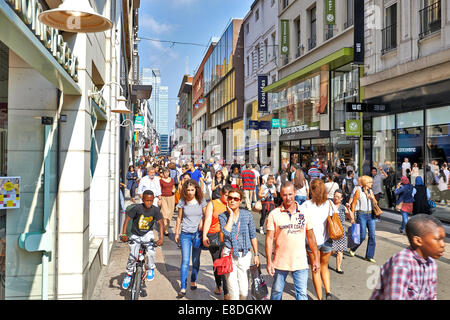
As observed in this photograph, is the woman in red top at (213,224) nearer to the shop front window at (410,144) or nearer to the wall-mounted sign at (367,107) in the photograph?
the shop front window at (410,144)

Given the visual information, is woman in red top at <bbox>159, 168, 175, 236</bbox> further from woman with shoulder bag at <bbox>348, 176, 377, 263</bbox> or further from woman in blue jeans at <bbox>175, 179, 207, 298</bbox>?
woman with shoulder bag at <bbox>348, 176, 377, 263</bbox>

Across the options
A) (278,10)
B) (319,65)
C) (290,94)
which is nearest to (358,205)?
(319,65)

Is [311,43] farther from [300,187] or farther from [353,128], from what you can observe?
[300,187]

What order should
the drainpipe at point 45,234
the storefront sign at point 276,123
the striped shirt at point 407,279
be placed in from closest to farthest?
the striped shirt at point 407,279, the drainpipe at point 45,234, the storefront sign at point 276,123

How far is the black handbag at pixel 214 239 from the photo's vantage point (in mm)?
5340

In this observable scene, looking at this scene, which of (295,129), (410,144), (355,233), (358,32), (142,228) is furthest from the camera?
(295,129)

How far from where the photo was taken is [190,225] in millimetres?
6074

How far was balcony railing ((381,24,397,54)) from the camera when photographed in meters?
15.2

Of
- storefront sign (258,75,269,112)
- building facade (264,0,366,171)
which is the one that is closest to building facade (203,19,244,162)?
storefront sign (258,75,269,112)

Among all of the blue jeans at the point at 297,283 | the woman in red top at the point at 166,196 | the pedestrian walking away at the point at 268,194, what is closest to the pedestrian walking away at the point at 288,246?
the blue jeans at the point at 297,283

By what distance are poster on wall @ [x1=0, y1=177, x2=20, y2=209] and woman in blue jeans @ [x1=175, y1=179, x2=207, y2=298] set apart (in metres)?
2.43

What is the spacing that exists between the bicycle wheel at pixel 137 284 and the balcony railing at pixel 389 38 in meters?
13.4

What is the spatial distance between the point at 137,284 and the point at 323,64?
662 inches

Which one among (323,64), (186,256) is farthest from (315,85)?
(186,256)
